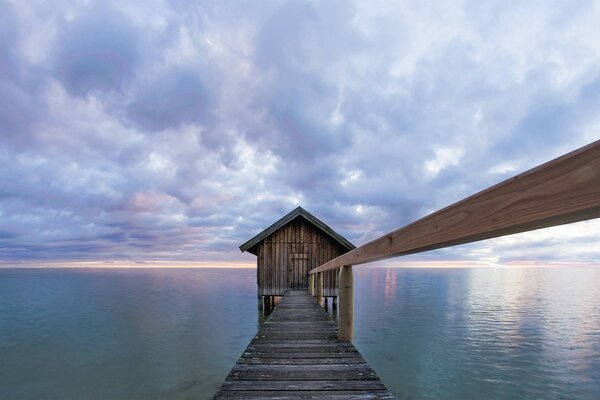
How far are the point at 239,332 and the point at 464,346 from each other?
13.4 metres

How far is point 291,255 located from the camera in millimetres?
16234

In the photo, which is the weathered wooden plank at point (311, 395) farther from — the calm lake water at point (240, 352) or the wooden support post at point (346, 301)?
the calm lake water at point (240, 352)

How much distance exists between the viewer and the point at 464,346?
1761 centimetres

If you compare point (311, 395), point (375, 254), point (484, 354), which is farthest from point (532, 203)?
point (484, 354)

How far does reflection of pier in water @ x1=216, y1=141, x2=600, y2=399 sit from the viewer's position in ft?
2.98

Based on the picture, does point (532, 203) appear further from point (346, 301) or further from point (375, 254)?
point (346, 301)

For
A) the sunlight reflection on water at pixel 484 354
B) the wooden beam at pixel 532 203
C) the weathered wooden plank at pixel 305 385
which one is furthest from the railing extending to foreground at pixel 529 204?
the sunlight reflection on water at pixel 484 354

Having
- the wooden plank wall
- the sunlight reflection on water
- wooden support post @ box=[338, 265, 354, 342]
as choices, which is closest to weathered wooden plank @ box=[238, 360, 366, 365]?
wooden support post @ box=[338, 265, 354, 342]

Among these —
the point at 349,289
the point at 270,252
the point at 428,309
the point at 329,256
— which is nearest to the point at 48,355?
the point at 270,252

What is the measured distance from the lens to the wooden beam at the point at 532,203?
854 millimetres

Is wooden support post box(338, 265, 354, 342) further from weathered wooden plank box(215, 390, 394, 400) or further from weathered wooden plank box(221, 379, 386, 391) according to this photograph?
weathered wooden plank box(215, 390, 394, 400)

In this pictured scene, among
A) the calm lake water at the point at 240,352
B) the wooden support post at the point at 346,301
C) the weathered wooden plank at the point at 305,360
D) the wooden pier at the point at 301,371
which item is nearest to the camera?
the wooden pier at the point at 301,371

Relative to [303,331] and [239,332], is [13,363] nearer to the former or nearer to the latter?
[239,332]

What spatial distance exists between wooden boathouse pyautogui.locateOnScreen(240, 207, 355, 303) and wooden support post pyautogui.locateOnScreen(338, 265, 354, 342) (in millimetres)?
11271
